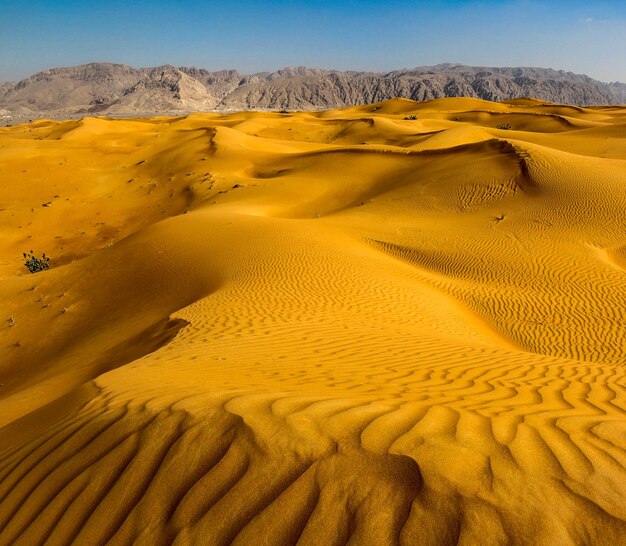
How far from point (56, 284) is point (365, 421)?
465 inches

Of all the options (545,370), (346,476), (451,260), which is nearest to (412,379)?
(545,370)

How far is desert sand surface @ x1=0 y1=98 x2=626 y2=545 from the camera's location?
1.85 m

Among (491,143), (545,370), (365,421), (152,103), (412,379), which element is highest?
(152,103)

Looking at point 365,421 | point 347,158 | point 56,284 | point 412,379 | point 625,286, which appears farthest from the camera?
point 347,158

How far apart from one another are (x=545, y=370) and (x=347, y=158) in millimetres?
21632

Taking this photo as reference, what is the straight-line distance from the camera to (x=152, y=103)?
389 ft

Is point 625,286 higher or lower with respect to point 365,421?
lower

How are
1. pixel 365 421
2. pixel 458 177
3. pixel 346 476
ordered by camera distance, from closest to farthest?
pixel 346 476
pixel 365 421
pixel 458 177

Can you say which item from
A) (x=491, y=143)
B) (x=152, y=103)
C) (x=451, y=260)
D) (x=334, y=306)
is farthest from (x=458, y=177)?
(x=152, y=103)

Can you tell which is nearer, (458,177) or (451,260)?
(451,260)

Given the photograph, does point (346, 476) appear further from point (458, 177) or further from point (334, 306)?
point (458, 177)

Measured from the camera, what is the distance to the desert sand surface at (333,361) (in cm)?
185

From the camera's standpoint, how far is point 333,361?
16.8ft

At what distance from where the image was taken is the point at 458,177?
17.4m
